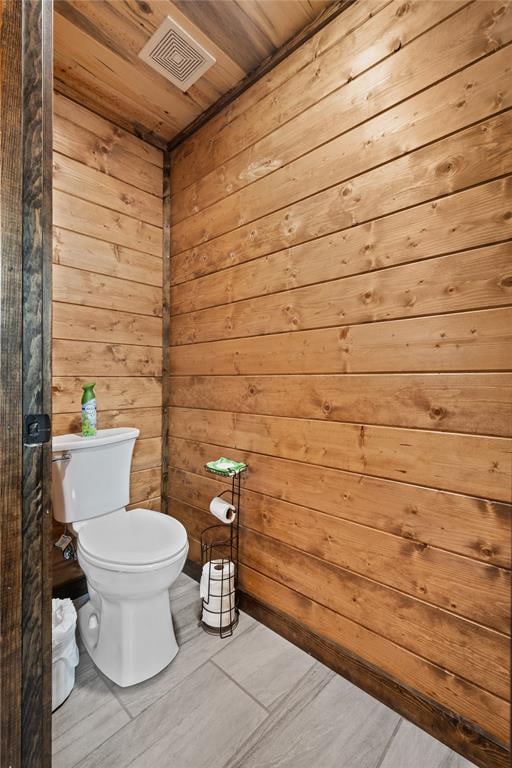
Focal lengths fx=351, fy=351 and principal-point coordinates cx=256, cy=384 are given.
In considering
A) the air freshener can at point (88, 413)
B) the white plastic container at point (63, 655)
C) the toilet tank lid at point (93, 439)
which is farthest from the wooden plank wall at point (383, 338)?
the white plastic container at point (63, 655)

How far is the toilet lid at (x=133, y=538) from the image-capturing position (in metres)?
1.26

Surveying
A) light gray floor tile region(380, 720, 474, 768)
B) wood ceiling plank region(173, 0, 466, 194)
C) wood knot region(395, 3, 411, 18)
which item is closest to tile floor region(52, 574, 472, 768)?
light gray floor tile region(380, 720, 474, 768)

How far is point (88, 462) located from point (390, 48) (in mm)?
1974

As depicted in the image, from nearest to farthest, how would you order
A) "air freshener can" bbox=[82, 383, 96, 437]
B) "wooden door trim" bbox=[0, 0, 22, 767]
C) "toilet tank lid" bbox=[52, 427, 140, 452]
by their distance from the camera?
"wooden door trim" bbox=[0, 0, 22, 767], "toilet tank lid" bbox=[52, 427, 140, 452], "air freshener can" bbox=[82, 383, 96, 437]

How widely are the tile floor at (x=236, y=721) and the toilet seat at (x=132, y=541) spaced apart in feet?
1.50

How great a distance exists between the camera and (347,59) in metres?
1.30

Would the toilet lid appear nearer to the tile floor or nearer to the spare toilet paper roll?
the spare toilet paper roll

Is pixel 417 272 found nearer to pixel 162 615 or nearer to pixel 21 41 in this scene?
pixel 21 41

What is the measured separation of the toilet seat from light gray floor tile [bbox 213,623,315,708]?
50 cm

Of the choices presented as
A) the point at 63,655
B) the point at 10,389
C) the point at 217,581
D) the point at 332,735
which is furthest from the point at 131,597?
the point at 10,389

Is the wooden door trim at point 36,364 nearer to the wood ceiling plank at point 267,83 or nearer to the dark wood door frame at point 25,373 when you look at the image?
the dark wood door frame at point 25,373

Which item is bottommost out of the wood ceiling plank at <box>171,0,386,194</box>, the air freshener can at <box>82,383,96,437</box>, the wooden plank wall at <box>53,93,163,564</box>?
the air freshener can at <box>82,383,96,437</box>

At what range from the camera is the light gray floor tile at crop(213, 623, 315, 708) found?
1.26 metres

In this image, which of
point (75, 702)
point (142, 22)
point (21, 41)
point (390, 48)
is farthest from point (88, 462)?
point (390, 48)
